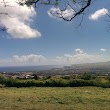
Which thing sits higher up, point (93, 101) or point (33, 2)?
point (33, 2)

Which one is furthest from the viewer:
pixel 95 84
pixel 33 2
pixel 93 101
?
pixel 95 84

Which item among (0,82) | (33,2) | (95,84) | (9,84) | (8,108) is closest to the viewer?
(33,2)

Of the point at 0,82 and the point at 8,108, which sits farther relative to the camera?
the point at 0,82

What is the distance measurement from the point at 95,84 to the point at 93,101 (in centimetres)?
2424

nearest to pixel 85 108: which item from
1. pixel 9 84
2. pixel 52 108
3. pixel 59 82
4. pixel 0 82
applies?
pixel 52 108

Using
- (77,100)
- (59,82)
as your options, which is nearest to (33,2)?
(77,100)

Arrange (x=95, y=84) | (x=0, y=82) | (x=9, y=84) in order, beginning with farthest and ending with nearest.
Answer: (x=0, y=82) → (x=9, y=84) → (x=95, y=84)

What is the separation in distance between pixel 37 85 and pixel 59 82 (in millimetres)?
4127

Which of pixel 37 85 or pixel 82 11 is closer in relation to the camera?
pixel 82 11

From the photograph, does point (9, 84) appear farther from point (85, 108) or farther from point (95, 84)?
point (85, 108)

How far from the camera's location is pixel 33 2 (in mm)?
9812

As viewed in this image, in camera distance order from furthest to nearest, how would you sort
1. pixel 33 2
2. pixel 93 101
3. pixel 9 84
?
pixel 9 84, pixel 93 101, pixel 33 2

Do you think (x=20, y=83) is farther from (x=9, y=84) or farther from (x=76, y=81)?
(x=76, y=81)

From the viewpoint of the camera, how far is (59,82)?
2103 inches
